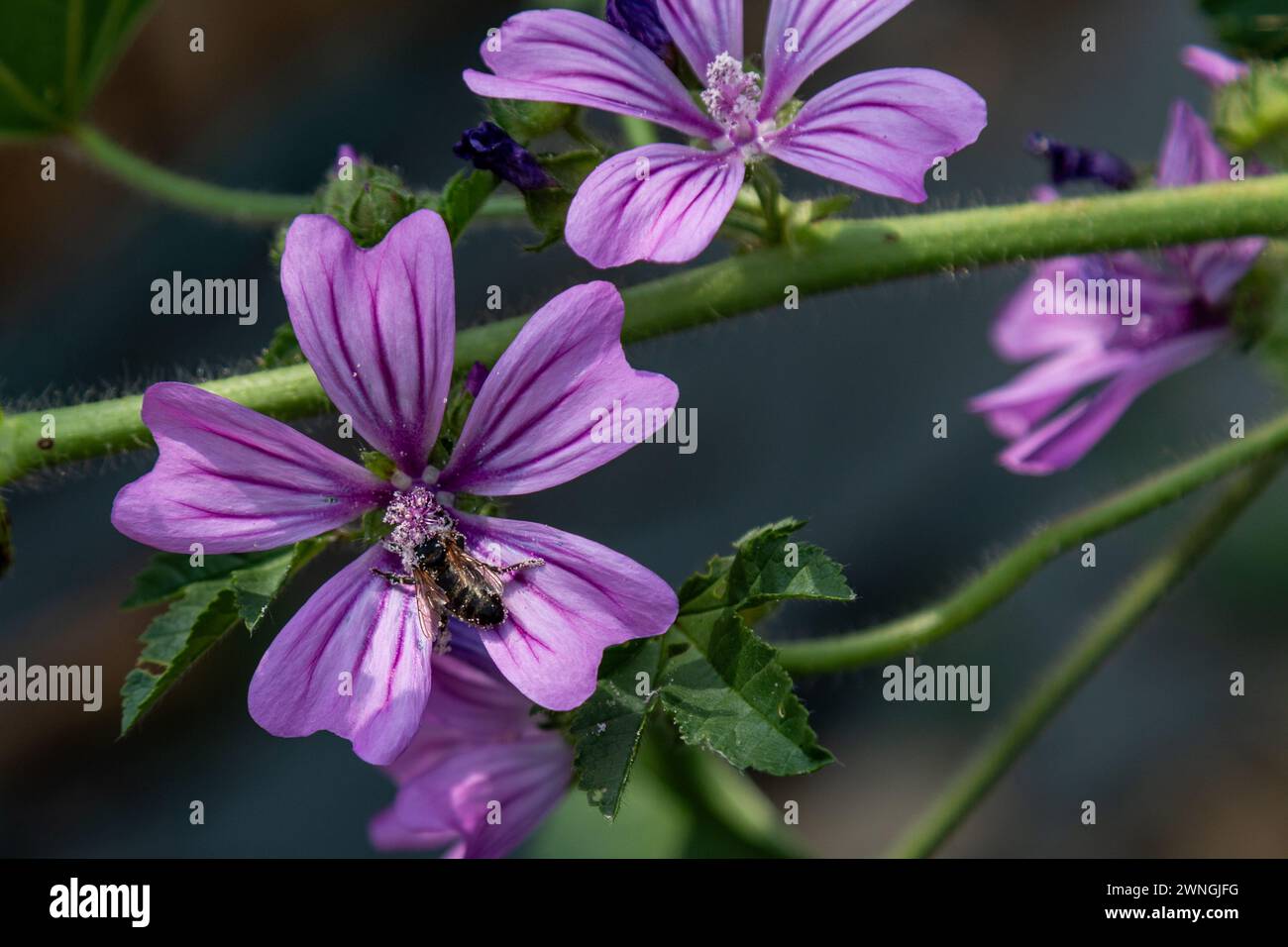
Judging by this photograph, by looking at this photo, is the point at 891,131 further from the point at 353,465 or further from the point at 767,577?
the point at 353,465

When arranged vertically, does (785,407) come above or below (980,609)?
above

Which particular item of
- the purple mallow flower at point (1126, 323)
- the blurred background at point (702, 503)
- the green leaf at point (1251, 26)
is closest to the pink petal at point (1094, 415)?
the purple mallow flower at point (1126, 323)

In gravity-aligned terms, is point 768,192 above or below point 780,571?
above

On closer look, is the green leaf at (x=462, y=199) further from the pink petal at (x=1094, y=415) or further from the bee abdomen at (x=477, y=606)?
the pink petal at (x=1094, y=415)

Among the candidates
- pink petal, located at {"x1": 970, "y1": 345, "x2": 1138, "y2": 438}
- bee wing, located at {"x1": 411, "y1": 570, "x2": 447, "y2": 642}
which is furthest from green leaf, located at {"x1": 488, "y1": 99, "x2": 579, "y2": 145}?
pink petal, located at {"x1": 970, "y1": 345, "x2": 1138, "y2": 438}

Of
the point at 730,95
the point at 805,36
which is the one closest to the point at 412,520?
the point at 730,95

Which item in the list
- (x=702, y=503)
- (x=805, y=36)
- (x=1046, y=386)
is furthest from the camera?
(x=702, y=503)
